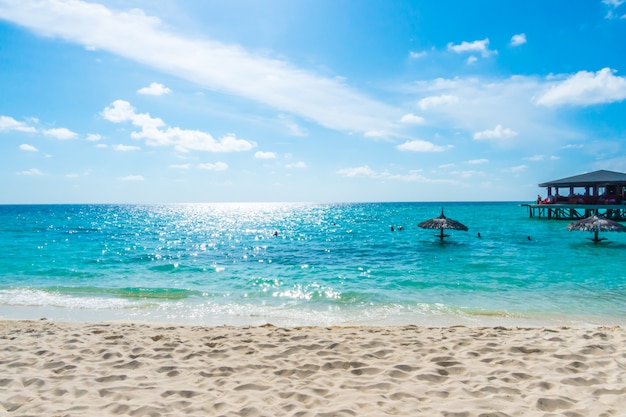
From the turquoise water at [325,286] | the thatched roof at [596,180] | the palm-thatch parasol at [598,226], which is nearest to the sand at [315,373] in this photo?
the turquoise water at [325,286]

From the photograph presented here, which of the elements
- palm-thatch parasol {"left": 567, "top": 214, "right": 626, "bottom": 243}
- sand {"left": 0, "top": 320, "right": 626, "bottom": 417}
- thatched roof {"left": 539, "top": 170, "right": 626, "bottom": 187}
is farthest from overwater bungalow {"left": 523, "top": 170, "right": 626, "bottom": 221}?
sand {"left": 0, "top": 320, "right": 626, "bottom": 417}

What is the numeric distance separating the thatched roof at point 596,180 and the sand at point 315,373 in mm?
41950

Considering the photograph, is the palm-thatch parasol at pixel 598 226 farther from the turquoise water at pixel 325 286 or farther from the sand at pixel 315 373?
the sand at pixel 315 373

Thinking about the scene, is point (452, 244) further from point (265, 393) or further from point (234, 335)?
point (265, 393)

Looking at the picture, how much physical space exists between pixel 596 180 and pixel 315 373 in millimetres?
47500

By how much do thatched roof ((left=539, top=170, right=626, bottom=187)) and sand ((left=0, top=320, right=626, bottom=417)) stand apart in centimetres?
4195

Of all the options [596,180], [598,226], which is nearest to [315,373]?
[598,226]

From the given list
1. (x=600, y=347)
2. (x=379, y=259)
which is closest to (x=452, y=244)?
(x=379, y=259)

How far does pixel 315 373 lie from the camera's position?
204 inches

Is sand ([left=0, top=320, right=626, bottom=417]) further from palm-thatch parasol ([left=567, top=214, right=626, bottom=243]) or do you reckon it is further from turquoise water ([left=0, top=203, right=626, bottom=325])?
palm-thatch parasol ([left=567, top=214, right=626, bottom=243])

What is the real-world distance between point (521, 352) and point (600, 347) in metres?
1.31

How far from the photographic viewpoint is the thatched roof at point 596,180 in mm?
39688

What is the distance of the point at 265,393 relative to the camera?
455cm

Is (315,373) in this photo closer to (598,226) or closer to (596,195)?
(598,226)
